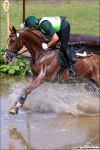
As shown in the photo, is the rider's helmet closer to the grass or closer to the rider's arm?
the rider's arm

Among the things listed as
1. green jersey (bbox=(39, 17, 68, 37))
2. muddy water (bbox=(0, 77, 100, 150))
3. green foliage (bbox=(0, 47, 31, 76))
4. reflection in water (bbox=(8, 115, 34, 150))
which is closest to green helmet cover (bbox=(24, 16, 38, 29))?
green jersey (bbox=(39, 17, 68, 37))

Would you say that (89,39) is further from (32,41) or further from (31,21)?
(31,21)

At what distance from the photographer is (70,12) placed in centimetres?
1938

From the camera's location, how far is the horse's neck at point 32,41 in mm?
7971

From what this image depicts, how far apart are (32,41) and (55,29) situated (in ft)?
1.82

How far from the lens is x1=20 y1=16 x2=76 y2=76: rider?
7.62 metres

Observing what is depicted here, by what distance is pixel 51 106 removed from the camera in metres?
8.70

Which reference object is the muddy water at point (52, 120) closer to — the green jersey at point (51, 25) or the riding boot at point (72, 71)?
the riding boot at point (72, 71)

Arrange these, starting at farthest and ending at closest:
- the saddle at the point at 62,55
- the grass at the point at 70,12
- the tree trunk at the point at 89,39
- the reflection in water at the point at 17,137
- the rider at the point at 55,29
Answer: the grass at the point at 70,12, the tree trunk at the point at 89,39, the saddle at the point at 62,55, the rider at the point at 55,29, the reflection in water at the point at 17,137

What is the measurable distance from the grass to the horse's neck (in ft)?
33.5

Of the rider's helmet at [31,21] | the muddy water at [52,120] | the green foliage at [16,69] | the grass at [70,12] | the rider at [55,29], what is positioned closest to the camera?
the muddy water at [52,120]

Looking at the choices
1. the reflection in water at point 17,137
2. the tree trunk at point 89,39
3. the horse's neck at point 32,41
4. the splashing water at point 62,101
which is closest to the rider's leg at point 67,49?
the horse's neck at point 32,41

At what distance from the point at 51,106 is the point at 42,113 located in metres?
0.37

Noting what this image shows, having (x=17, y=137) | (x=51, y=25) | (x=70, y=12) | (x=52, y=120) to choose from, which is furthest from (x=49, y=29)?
(x=70, y=12)
